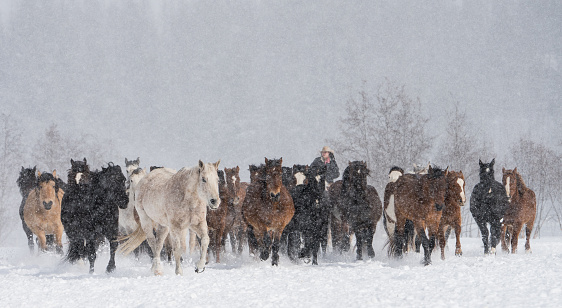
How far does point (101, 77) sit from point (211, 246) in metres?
197

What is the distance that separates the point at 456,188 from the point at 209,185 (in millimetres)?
5361

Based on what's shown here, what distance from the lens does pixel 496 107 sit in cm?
14412

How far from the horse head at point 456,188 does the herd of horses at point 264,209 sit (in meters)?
0.02

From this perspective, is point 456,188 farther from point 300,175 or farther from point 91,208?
point 91,208

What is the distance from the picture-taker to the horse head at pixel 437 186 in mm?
9836

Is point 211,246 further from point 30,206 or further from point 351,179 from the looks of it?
point 30,206

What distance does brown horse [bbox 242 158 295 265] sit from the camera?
32.2ft

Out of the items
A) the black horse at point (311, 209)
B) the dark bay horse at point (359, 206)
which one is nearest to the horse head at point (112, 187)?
the black horse at point (311, 209)

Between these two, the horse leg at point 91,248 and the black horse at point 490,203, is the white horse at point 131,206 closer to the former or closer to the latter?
the horse leg at point 91,248

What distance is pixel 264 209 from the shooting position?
1021 cm

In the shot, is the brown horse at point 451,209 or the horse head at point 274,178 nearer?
the horse head at point 274,178

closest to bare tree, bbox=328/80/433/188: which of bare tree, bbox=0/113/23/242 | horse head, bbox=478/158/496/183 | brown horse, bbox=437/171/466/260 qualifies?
horse head, bbox=478/158/496/183

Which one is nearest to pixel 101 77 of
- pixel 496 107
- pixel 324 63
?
pixel 324 63

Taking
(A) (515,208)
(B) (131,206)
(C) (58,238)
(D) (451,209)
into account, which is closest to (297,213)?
(D) (451,209)
